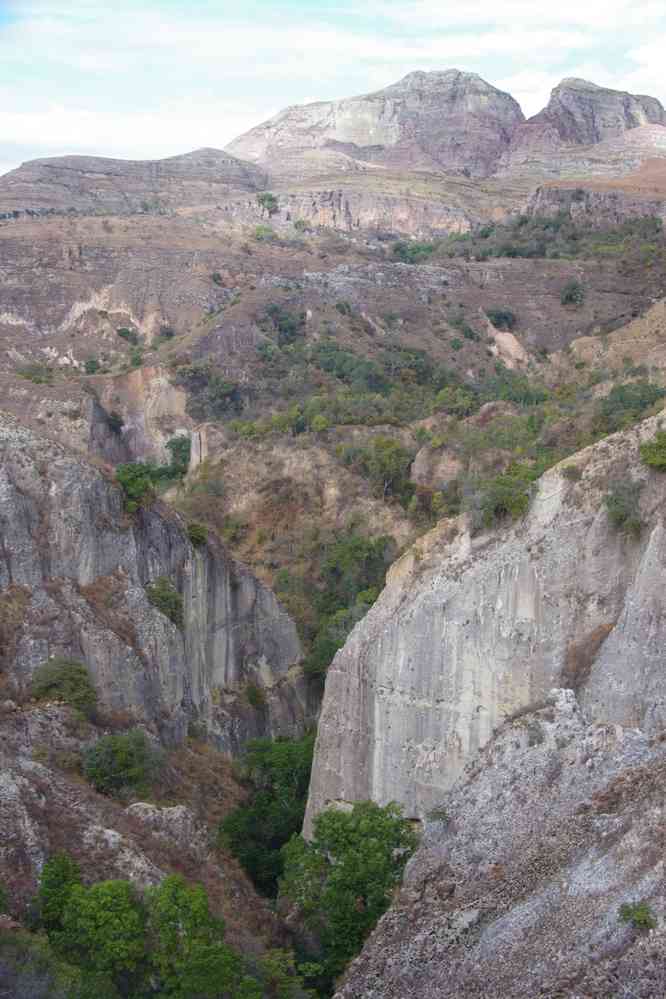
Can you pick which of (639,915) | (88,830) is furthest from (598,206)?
(639,915)

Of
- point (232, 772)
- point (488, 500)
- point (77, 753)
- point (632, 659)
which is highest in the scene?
point (488, 500)

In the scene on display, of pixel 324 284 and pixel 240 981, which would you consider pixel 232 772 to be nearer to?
pixel 240 981

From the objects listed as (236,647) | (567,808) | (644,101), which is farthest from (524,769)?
(644,101)

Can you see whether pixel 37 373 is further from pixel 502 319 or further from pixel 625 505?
pixel 625 505

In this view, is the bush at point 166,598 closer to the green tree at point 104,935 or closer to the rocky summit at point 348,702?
the rocky summit at point 348,702

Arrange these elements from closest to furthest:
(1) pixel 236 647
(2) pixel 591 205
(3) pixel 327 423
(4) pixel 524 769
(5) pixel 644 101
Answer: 1. (4) pixel 524 769
2. (1) pixel 236 647
3. (3) pixel 327 423
4. (2) pixel 591 205
5. (5) pixel 644 101

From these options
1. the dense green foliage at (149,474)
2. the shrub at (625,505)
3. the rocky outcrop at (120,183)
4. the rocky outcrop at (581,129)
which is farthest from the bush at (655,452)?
the rocky outcrop at (581,129)
